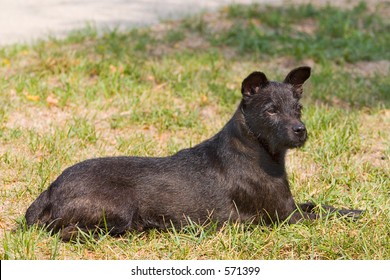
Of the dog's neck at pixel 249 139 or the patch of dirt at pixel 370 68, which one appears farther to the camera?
the patch of dirt at pixel 370 68

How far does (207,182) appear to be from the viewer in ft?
18.1

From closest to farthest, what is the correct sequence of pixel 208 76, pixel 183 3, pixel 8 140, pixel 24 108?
1. pixel 8 140
2. pixel 24 108
3. pixel 208 76
4. pixel 183 3

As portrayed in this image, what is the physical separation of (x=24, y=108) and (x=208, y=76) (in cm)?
238

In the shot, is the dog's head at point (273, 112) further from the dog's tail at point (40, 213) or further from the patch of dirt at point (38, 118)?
the patch of dirt at point (38, 118)

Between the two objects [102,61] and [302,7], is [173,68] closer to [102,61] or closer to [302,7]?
[102,61]

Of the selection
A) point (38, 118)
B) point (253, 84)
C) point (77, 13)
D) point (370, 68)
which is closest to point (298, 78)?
point (253, 84)

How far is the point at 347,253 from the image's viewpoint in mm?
4980

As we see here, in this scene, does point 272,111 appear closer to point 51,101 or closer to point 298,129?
point 298,129

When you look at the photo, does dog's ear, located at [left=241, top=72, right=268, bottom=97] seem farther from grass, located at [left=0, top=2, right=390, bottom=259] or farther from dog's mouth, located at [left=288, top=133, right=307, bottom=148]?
grass, located at [left=0, top=2, right=390, bottom=259]

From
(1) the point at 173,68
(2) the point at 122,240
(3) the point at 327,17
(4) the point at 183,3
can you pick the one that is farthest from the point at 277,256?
(4) the point at 183,3

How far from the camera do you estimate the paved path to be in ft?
36.6

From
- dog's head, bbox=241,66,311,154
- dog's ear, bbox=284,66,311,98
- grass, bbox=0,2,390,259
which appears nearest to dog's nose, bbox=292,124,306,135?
dog's head, bbox=241,66,311,154

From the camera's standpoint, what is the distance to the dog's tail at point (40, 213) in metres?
5.32

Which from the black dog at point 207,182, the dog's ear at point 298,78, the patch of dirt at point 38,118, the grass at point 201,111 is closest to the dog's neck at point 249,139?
the black dog at point 207,182
